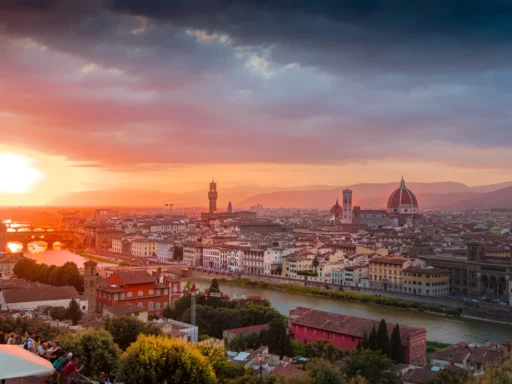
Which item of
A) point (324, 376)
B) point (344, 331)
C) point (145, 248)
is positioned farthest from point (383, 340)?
point (145, 248)

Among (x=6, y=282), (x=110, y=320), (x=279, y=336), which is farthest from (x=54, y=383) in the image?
(x=6, y=282)

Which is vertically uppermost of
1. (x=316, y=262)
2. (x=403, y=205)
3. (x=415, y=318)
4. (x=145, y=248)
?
(x=403, y=205)

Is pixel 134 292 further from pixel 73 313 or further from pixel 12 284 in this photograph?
pixel 12 284

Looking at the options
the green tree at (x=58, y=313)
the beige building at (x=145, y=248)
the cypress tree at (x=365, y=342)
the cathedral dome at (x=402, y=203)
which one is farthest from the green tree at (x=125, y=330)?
the cathedral dome at (x=402, y=203)

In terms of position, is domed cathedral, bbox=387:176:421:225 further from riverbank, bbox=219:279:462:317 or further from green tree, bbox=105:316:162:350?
green tree, bbox=105:316:162:350

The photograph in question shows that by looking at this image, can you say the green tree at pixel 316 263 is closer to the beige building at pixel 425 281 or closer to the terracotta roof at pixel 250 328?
the beige building at pixel 425 281

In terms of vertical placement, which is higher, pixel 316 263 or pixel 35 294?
pixel 35 294

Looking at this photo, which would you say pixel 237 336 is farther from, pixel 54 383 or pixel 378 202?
pixel 378 202
